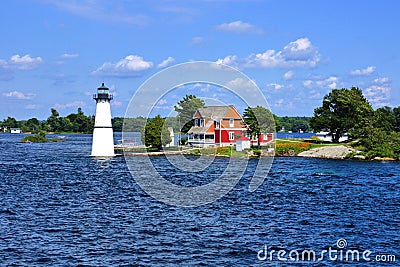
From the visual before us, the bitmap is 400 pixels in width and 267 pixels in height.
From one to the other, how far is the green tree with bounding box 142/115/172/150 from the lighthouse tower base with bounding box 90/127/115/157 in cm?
1591

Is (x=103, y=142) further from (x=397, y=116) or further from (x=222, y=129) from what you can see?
(x=397, y=116)

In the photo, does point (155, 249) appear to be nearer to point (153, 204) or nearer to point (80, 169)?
point (153, 204)

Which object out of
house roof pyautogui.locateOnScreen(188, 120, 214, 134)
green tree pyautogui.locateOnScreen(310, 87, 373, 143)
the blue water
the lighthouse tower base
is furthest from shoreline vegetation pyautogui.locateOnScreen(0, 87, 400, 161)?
the blue water

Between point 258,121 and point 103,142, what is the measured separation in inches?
1138

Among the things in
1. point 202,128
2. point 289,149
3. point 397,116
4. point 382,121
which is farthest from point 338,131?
point 397,116

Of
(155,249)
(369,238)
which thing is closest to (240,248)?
(155,249)

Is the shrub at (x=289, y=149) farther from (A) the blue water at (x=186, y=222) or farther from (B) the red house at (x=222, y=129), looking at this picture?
(A) the blue water at (x=186, y=222)

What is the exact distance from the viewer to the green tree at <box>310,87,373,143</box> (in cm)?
9169

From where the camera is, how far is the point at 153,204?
36.2 metres

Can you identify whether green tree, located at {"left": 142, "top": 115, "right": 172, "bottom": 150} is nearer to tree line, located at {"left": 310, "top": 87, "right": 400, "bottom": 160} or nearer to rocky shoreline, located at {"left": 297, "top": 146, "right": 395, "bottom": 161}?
rocky shoreline, located at {"left": 297, "top": 146, "right": 395, "bottom": 161}

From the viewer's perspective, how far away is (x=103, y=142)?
73.4 m

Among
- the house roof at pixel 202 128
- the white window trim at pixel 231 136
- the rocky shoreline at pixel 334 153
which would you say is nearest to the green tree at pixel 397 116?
the rocky shoreline at pixel 334 153

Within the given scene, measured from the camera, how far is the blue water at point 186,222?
2291 cm

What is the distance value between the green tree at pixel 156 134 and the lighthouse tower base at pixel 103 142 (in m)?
15.9
